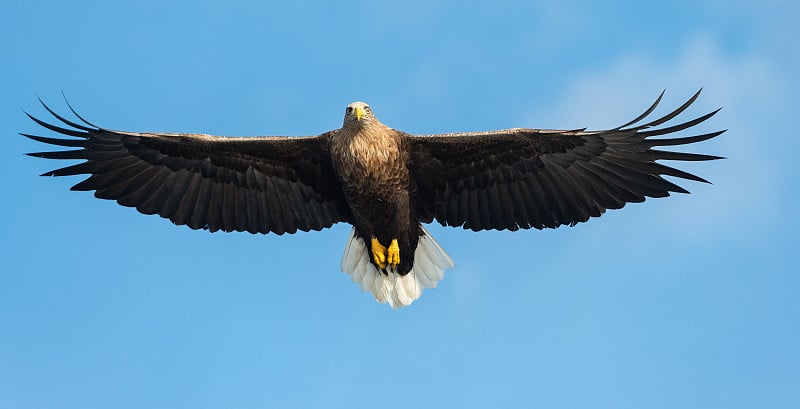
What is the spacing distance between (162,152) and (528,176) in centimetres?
314

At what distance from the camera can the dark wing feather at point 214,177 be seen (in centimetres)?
1153

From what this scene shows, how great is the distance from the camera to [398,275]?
476 inches

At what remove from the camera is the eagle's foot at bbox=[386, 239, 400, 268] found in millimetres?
11727

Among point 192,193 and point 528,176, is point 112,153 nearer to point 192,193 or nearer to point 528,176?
point 192,193

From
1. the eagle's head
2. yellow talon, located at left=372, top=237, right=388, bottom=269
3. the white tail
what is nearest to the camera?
the eagle's head

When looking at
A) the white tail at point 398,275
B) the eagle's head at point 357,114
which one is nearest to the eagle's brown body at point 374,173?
the eagle's head at point 357,114

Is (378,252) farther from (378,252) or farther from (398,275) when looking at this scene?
(398,275)

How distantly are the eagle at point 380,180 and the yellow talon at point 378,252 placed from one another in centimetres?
1

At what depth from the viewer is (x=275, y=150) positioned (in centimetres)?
1154

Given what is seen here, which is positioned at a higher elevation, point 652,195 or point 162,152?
point 162,152

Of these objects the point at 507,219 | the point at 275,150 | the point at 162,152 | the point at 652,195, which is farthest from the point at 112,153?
the point at 652,195

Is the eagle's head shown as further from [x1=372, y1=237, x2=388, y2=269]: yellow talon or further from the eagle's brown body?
[x1=372, y1=237, x2=388, y2=269]: yellow talon

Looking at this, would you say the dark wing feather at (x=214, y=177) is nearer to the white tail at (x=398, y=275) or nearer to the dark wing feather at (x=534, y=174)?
the white tail at (x=398, y=275)

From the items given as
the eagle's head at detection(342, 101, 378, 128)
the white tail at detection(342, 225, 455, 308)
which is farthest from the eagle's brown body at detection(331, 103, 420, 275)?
the white tail at detection(342, 225, 455, 308)
